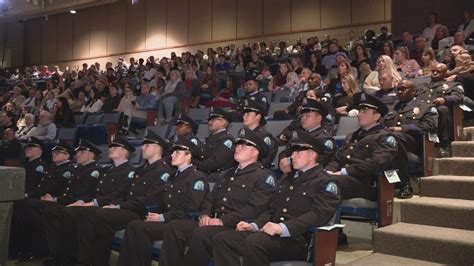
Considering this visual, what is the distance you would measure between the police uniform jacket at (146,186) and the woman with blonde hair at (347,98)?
195 centimetres

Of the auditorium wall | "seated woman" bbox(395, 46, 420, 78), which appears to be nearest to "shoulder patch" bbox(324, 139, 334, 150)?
"seated woman" bbox(395, 46, 420, 78)

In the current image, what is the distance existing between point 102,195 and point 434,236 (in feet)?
9.53

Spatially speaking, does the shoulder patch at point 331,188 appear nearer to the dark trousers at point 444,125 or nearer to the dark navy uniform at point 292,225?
the dark navy uniform at point 292,225

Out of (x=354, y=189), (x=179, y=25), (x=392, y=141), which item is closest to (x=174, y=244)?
(x=354, y=189)

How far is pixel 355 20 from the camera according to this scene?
12.0 meters

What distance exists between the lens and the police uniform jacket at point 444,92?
168 inches

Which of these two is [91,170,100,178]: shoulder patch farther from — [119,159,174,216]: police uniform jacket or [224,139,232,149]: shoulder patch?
[224,139,232,149]: shoulder patch

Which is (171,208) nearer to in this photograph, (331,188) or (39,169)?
(331,188)

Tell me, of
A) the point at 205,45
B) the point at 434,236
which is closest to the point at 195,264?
the point at 434,236

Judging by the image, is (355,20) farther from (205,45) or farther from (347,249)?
(347,249)

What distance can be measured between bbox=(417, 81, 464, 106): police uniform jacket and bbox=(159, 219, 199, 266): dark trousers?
241 centimetres

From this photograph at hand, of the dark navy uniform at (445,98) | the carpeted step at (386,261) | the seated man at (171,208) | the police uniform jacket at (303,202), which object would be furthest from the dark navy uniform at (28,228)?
the dark navy uniform at (445,98)

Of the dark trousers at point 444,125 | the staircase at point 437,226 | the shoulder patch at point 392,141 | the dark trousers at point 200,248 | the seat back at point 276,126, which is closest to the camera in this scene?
the staircase at point 437,226

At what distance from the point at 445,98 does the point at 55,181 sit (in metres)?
3.91
